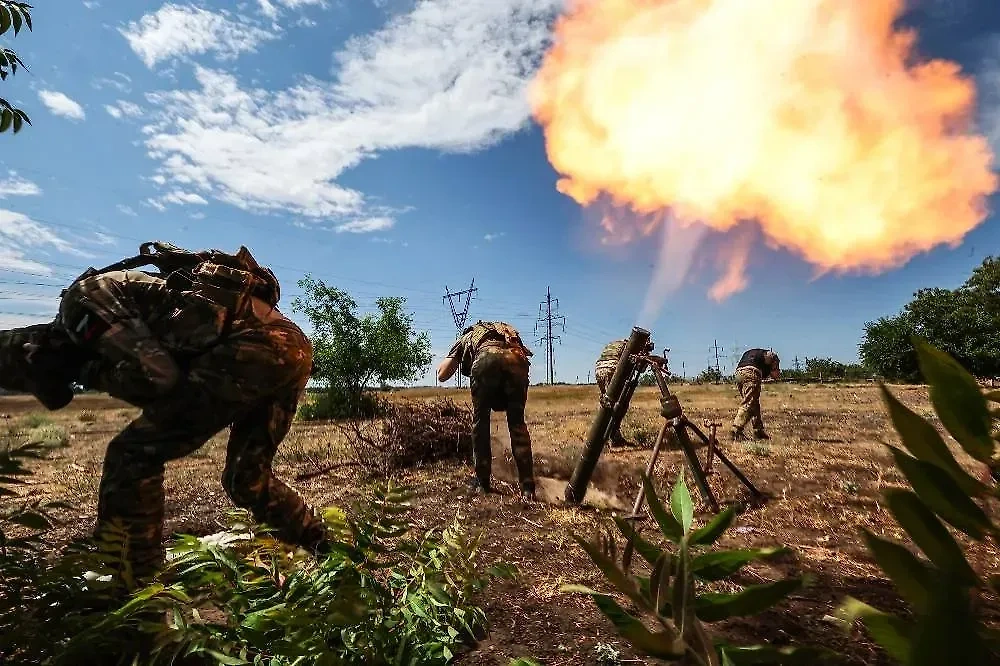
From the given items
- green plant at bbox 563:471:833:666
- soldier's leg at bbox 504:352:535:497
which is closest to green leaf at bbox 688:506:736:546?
green plant at bbox 563:471:833:666

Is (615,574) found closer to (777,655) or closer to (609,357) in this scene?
(777,655)

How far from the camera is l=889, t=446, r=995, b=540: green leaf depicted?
41 centimetres

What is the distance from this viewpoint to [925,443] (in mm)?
397

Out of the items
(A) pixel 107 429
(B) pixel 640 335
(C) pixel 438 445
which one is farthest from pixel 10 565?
(A) pixel 107 429

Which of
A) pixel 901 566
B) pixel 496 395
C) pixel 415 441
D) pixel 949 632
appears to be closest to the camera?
pixel 949 632

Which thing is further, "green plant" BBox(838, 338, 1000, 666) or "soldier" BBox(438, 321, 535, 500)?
"soldier" BBox(438, 321, 535, 500)

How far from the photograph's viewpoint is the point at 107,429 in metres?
14.0

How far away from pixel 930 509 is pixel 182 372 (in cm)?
324

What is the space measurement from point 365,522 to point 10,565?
84 cm

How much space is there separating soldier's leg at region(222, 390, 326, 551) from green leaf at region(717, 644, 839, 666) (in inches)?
114

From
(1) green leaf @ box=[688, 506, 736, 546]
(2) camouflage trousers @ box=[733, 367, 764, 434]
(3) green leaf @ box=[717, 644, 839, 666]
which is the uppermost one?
(2) camouflage trousers @ box=[733, 367, 764, 434]

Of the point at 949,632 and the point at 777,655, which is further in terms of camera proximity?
the point at 777,655

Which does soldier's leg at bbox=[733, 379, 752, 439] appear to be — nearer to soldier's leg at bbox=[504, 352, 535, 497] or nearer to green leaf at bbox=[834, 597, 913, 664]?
soldier's leg at bbox=[504, 352, 535, 497]

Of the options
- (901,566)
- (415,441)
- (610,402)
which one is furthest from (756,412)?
(901,566)
